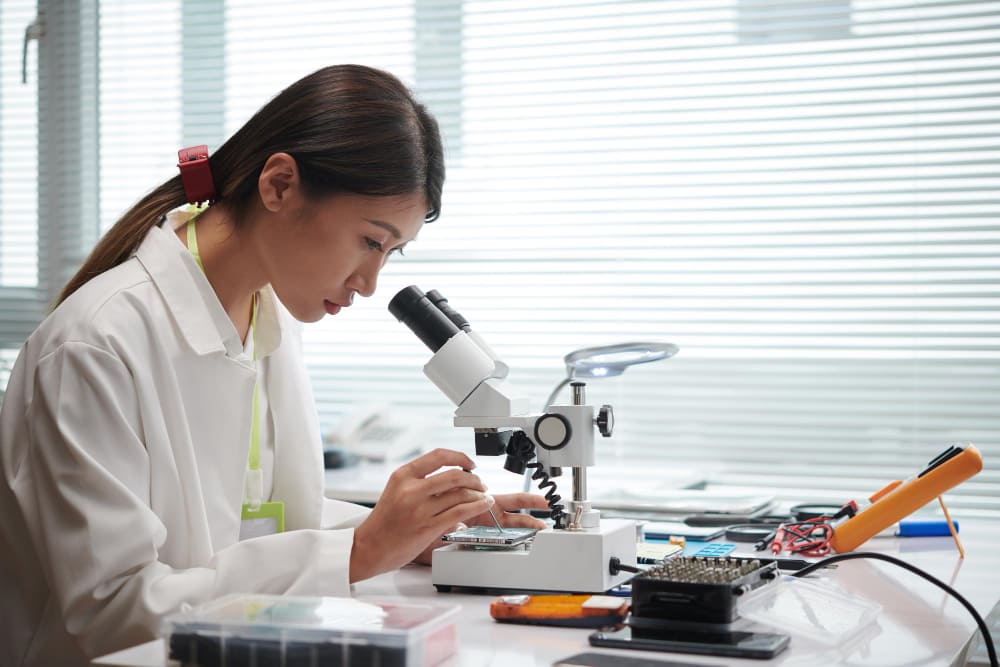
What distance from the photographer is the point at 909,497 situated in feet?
5.09

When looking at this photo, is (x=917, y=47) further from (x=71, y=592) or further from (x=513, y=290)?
(x=71, y=592)

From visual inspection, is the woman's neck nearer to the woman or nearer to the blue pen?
the woman

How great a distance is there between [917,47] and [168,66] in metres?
2.35

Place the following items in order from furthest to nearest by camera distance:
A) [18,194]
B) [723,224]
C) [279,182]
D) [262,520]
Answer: [18,194] → [723,224] → [262,520] → [279,182]

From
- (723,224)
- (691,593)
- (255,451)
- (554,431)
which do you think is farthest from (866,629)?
(723,224)

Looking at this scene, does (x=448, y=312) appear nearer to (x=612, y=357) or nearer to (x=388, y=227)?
(x=388, y=227)

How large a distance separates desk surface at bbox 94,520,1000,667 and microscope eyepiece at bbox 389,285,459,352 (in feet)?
1.10

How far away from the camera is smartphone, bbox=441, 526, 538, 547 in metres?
1.34

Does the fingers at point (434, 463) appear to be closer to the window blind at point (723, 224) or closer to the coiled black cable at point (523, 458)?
the coiled black cable at point (523, 458)

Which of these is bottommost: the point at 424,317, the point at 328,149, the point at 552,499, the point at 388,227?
the point at 552,499

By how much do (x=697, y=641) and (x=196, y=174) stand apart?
3.20 feet

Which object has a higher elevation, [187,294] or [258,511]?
[187,294]

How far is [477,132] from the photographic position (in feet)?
10.2

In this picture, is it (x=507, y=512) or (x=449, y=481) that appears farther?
(x=507, y=512)
